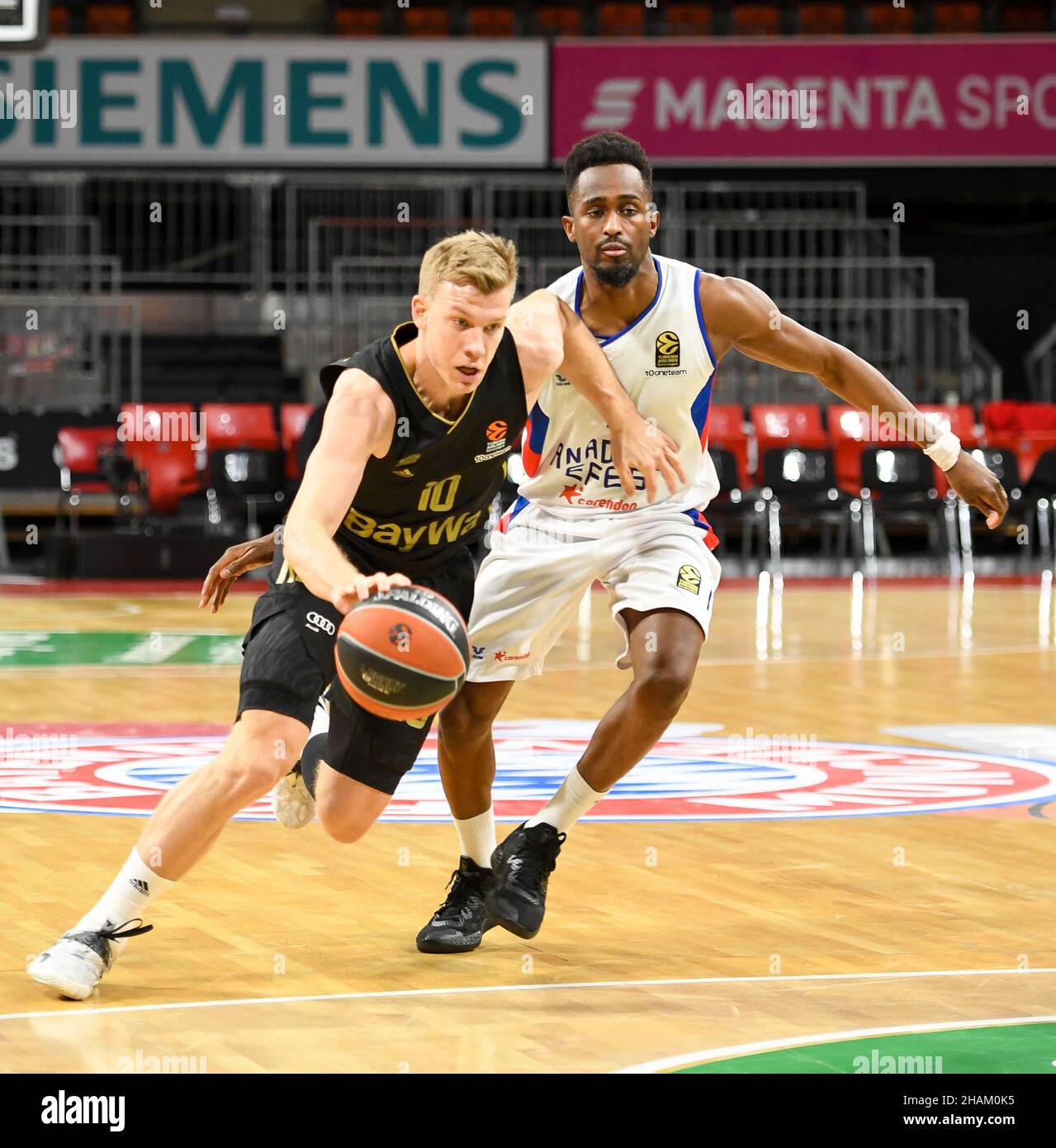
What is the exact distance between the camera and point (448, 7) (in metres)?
21.5

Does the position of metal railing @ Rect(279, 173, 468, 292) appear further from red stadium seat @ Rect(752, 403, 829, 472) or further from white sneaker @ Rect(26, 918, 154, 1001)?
white sneaker @ Rect(26, 918, 154, 1001)

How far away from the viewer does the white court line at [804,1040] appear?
11.4ft

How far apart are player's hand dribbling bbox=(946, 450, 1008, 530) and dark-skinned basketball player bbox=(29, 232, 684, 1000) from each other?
78cm

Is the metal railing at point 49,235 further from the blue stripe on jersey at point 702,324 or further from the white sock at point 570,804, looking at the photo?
the white sock at point 570,804

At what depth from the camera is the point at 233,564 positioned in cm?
451

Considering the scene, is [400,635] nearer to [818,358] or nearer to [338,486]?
[338,486]

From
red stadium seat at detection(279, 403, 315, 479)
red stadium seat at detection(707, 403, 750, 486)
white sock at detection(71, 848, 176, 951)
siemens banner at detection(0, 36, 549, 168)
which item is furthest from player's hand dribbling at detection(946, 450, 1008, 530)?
siemens banner at detection(0, 36, 549, 168)

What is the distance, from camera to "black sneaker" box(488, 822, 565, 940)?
4.50 meters

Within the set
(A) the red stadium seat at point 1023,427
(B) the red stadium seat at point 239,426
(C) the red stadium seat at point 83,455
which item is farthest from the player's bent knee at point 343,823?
(A) the red stadium seat at point 1023,427

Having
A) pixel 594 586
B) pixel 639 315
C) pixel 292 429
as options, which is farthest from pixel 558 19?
pixel 639 315

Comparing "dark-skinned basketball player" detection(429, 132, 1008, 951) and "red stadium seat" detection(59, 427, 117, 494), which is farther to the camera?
"red stadium seat" detection(59, 427, 117, 494)

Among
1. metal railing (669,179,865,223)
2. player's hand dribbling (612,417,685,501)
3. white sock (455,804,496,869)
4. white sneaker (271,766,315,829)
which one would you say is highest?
metal railing (669,179,865,223)

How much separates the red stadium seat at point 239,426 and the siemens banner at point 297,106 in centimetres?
349
